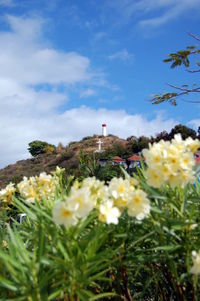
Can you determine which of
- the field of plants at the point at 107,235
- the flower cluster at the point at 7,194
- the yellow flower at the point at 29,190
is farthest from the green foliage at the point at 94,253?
the flower cluster at the point at 7,194

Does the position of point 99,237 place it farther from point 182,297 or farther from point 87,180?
point 182,297

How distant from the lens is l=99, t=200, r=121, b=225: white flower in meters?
1.08

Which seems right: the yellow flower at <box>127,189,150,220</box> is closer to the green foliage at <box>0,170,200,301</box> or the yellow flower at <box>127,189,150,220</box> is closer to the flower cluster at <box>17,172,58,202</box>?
the green foliage at <box>0,170,200,301</box>

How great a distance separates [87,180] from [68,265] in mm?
329

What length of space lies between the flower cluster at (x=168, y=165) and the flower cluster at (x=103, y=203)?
0.20 ft

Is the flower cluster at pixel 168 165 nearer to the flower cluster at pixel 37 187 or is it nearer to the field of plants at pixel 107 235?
the field of plants at pixel 107 235

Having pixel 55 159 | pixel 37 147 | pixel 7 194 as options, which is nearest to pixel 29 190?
pixel 7 194

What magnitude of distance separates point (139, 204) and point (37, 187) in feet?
2.19

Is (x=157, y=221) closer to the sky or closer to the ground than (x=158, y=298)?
closer to the sky

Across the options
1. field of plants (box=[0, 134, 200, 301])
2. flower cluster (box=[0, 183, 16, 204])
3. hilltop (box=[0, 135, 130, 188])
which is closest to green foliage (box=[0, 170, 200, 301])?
field of plants (box=[0, 134, 200, 301])

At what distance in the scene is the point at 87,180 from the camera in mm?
1301

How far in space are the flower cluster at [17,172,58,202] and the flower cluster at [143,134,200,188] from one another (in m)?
0.61

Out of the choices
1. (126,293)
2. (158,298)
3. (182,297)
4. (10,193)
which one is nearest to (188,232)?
(182,297)

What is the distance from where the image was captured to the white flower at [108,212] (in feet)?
3.54
